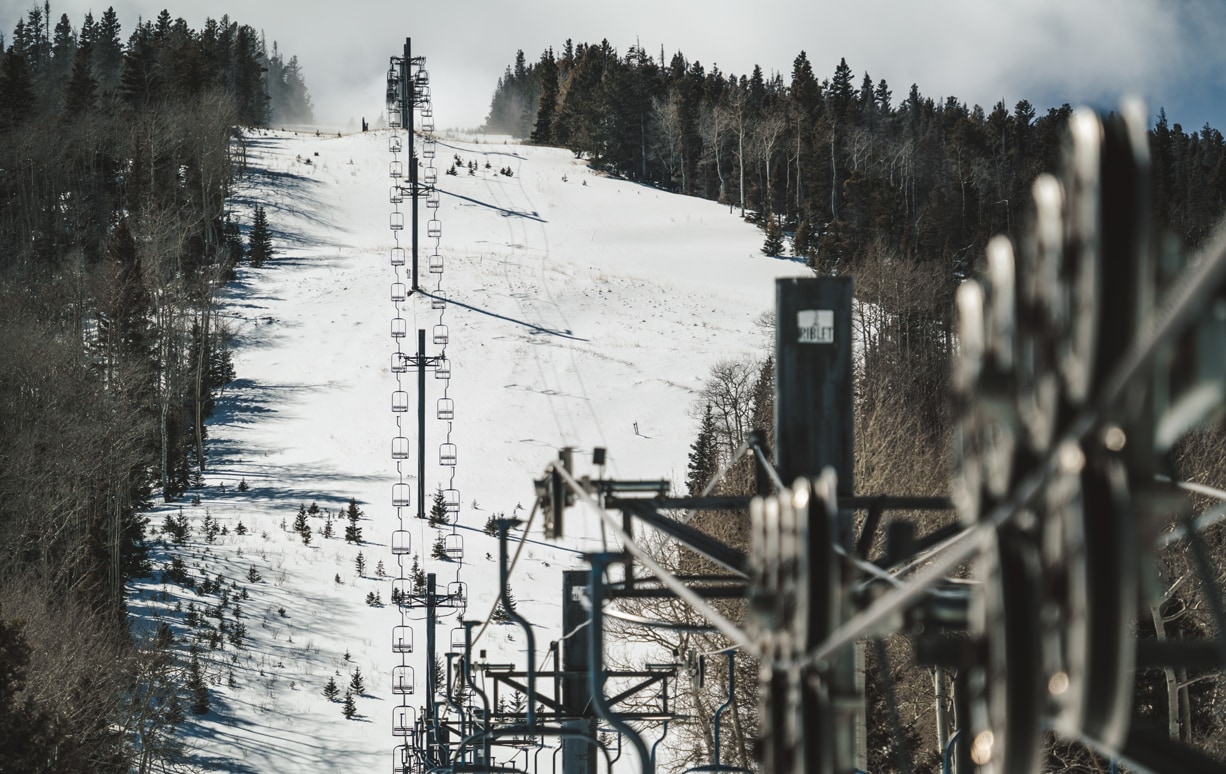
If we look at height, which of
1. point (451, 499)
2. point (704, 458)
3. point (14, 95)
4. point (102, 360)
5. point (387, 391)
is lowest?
point (451, 499)

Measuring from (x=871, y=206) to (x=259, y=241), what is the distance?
34626 millimetres

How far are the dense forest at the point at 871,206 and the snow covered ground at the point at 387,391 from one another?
3.97m

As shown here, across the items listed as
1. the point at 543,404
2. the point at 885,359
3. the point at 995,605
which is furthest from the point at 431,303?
the point at 995,605

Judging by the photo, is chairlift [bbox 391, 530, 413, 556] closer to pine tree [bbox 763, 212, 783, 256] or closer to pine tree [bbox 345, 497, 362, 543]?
pine tree [bbox 345, 497, 362, 543]

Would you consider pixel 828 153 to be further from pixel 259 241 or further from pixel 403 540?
pixel 403 540

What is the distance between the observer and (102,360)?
138ft

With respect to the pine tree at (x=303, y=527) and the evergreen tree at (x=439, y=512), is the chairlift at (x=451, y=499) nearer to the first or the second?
the evergreen tree at (x=439, y=512)

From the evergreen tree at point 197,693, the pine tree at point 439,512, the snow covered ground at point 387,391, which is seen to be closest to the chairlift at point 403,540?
the snow covered ground at point 387,391

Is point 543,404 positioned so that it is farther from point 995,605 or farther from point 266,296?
point 995,605

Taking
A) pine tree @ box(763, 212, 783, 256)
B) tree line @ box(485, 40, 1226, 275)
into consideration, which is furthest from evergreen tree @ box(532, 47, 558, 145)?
pine tree @ box(763, 212, 783, 256)

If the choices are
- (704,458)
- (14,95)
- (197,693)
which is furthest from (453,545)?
(14,95)

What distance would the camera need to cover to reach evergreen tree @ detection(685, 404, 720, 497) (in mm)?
35406

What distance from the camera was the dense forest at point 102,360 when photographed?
20062mm

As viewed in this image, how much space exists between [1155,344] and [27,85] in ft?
250
